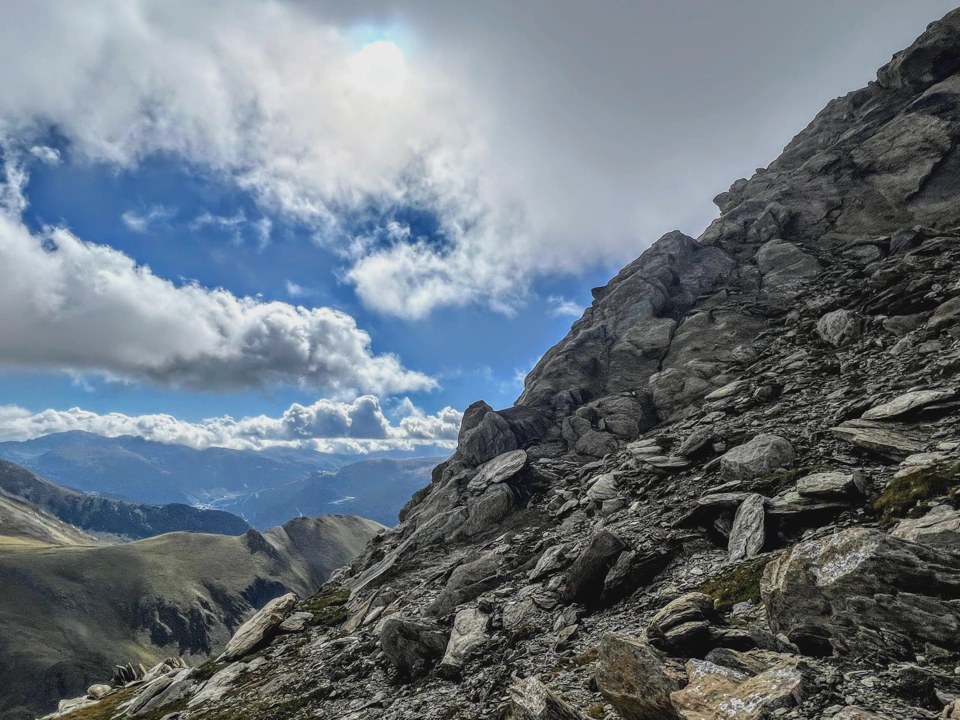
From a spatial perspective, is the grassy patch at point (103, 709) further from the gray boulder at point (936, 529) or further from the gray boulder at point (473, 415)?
the gray boulder at point (936, 529)

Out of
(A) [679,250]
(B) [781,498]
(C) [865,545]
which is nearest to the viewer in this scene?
(C) [865,545]

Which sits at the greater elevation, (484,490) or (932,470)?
(484,490)

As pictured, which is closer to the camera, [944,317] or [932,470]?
[932,470]

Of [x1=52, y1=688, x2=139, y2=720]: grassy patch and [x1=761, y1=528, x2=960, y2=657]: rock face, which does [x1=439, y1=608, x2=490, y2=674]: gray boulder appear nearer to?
[x1=761, y1=528, x2=960, y2=657]: rock face

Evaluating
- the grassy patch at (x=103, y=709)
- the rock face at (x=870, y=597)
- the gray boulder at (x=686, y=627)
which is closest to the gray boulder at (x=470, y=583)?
the gray boulder at (x=686, y=627)

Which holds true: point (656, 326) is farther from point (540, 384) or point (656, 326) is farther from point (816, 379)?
point (816, 379)

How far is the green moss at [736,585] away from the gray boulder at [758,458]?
8.72 metres

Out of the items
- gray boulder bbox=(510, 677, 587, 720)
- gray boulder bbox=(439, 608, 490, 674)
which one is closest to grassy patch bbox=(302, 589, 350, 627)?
gray boulder bbox=(439, 608, 490, 674)

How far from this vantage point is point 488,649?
23.5 meters

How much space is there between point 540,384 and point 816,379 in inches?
1408

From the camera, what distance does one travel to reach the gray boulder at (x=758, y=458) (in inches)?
1072

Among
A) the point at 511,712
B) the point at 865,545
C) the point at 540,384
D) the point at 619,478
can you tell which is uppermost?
the point at 540,384

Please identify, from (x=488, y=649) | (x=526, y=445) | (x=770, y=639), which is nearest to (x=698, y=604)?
(x=770, y=639)

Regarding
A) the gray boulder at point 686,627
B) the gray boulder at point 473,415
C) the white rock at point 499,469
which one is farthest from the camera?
the gray boulder at point 473,415
